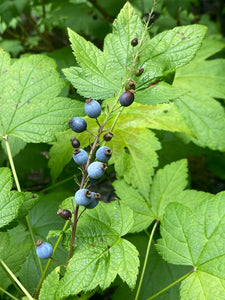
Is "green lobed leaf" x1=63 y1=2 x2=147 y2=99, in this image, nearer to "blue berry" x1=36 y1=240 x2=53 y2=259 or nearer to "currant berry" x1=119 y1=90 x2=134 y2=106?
"currant berry" x1=119 y1=90 x2=134 y2=106

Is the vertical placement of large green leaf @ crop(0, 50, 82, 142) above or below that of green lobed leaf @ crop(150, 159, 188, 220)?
above

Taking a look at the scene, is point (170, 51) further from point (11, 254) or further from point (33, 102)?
point (11, 254)

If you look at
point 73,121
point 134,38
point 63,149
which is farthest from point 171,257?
point 134,38

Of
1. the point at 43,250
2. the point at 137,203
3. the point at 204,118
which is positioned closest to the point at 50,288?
the point at 43,250

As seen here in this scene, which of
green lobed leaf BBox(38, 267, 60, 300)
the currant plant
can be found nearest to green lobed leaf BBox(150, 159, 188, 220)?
the currant plant

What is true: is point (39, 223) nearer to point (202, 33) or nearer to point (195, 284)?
point (195, 284)

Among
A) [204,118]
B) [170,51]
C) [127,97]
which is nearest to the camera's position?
[127,97]
